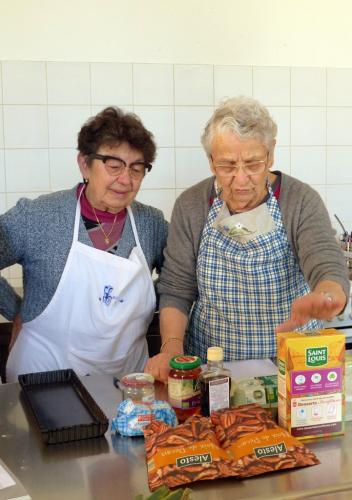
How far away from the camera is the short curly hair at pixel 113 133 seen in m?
1.59

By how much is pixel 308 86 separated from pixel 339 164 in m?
0.38

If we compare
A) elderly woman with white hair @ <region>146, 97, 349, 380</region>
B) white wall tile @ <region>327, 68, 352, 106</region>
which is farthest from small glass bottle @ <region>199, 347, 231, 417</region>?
white wall tile @ <region>327, 68, 352, 106</region>

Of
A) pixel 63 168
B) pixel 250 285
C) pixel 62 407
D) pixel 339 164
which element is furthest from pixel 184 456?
pixel 339 164

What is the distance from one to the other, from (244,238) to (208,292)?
0.54 ft

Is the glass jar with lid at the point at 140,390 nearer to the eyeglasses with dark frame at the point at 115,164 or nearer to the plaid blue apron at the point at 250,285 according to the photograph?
the plaid blue apron at the point at 250,285

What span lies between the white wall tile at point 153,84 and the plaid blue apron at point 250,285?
115 cm

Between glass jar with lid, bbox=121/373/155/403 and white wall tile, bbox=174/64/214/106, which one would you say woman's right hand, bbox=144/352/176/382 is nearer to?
glass jar with lid, bbox=121/373/155/403

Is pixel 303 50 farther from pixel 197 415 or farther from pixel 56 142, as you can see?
pixel 197 415

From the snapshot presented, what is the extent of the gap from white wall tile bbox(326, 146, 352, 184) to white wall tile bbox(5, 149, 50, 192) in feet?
4.11

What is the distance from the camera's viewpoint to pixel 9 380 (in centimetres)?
176

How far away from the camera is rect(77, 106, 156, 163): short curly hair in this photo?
159 cm

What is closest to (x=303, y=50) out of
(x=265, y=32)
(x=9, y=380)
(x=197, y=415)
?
(x=265, y=32)

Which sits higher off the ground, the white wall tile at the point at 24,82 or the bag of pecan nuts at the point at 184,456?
the white wall tile at the point at 24,82

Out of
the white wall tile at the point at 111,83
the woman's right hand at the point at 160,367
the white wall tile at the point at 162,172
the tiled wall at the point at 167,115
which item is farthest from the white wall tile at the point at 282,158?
the woman's right hand at the point at 160,367
